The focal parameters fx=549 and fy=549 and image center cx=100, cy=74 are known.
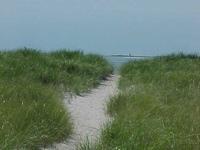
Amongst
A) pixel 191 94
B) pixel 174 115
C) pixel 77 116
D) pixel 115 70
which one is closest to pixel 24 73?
pixel 77 116

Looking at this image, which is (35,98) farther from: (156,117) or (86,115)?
(156,117)

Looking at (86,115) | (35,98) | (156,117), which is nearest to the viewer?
(156,117)

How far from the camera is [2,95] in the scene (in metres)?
6.57

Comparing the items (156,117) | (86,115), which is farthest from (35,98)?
(156,117)

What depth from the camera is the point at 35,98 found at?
709 centimetres

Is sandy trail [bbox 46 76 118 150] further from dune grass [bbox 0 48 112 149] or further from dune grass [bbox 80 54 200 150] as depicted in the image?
dune grass [bbox 80 54 200 150]

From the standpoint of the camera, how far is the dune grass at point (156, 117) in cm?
529

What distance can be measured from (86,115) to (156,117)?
4.74ft

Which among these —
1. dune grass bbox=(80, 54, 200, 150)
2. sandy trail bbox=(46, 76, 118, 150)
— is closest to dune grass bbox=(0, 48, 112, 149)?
sandy trail bbox=(46, 76, 118, 150)

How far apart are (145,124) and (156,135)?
0.41m

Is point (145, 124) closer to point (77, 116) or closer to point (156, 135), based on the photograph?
point (156, 135)

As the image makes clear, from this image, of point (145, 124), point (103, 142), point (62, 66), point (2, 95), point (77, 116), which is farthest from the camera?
point (62, 66)

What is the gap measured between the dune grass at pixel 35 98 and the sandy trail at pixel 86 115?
0.13m

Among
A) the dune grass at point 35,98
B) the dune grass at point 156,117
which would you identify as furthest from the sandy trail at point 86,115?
the dune grass at point 156,117
